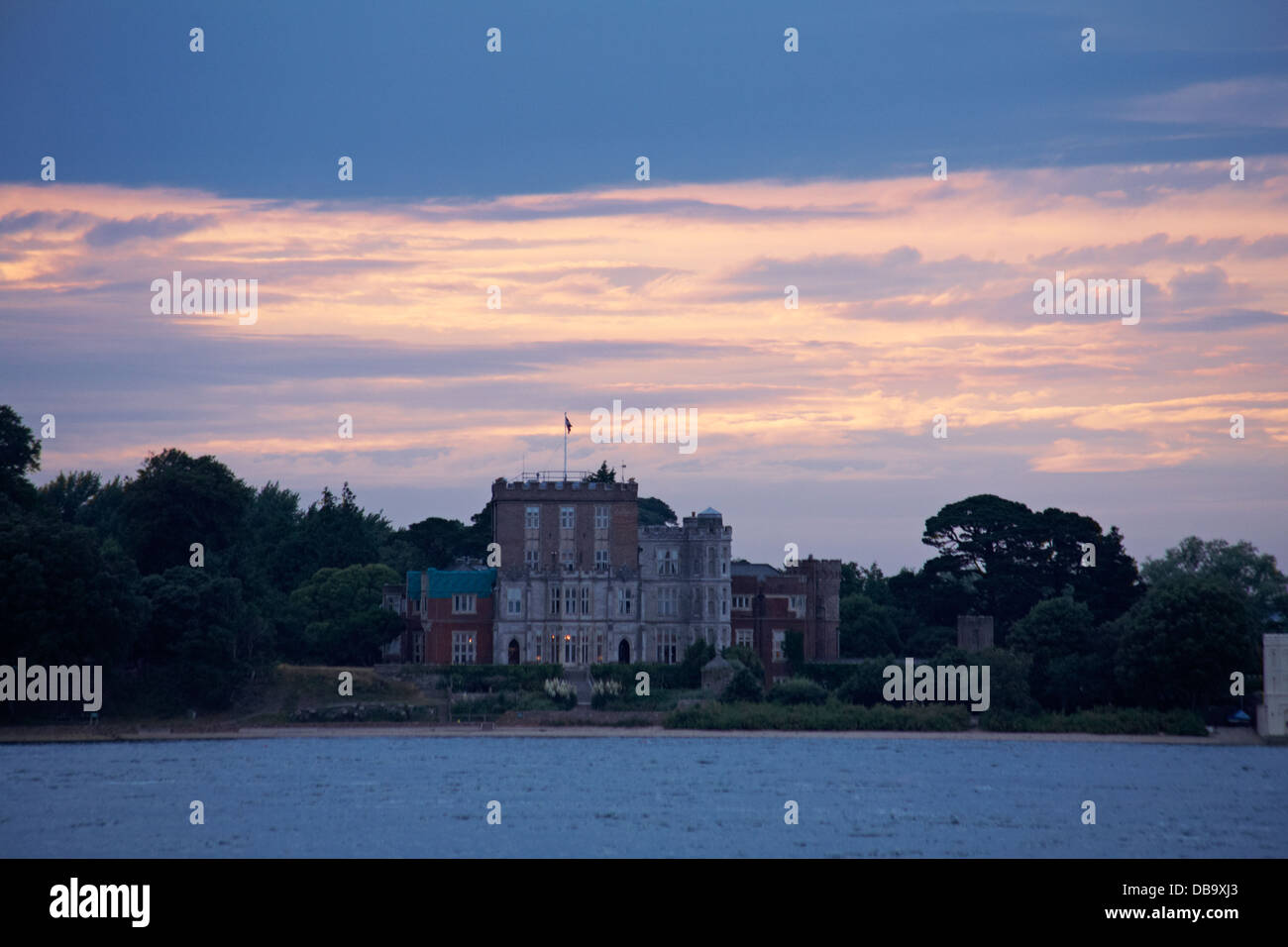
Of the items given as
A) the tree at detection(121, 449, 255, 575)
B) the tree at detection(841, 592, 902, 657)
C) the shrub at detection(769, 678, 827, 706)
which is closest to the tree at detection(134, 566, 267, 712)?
the tree at detection(121, 449, 255, 575)

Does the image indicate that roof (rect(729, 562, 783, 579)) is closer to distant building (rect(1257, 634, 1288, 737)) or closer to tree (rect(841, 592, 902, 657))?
tree (rect(841, 592, 902, 657))

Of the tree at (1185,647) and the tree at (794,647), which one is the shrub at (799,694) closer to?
the tree at (794,647)

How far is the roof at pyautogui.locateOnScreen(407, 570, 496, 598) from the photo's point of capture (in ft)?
289

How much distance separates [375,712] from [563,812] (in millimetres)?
25053

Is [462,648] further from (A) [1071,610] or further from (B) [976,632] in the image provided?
(A) [1071,610]

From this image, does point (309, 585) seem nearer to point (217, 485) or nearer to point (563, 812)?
point (217, 485)

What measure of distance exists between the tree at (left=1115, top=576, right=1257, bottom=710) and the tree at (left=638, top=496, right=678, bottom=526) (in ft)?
252

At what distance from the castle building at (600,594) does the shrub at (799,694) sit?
27.2 feet

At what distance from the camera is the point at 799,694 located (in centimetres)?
7931

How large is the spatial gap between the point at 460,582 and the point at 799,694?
20.2 meters

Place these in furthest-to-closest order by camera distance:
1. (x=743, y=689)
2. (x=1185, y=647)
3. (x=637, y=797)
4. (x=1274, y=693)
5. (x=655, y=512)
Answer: (x=655, y=512) < (x=743, y=689) < (x=1274, y=693) < (x=1185, y=647) < (x=637, y=797)

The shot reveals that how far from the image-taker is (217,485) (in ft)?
292

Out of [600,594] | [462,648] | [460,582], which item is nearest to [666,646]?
[600,594]
